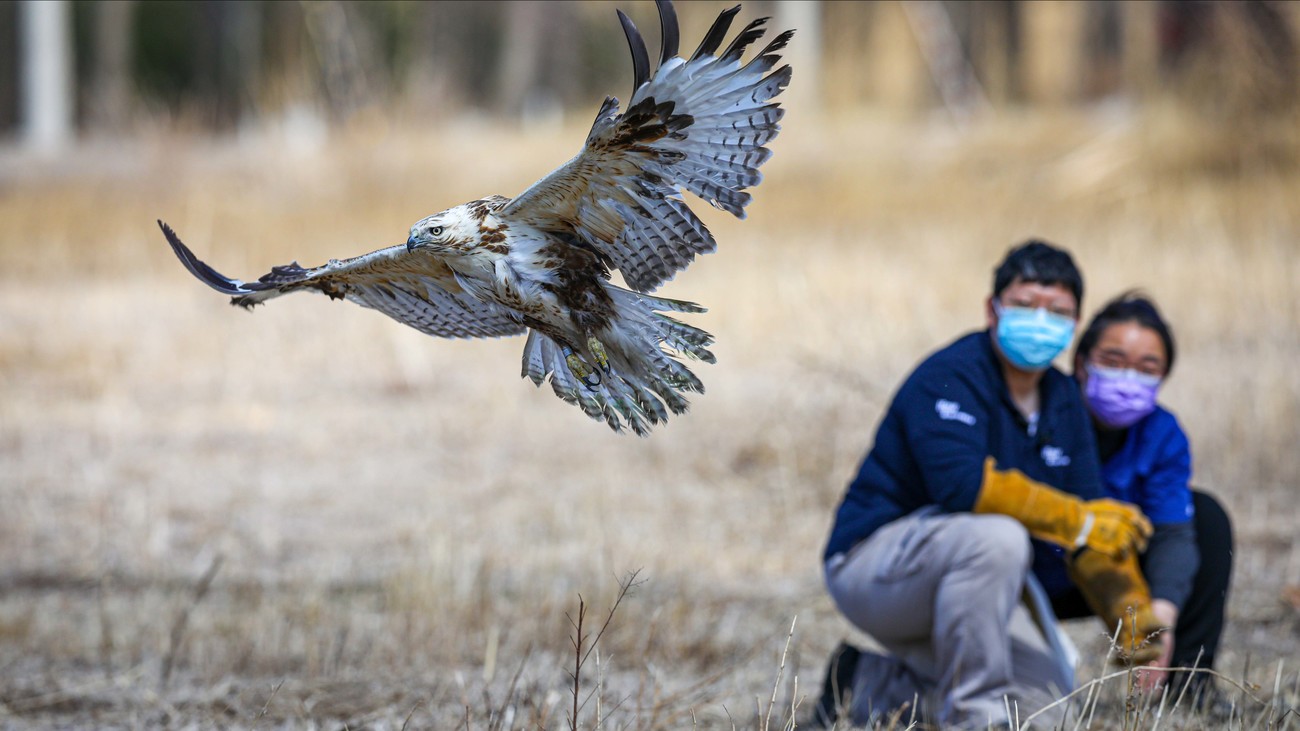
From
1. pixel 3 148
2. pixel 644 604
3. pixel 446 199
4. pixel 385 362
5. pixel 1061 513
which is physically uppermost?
pixel 3 148

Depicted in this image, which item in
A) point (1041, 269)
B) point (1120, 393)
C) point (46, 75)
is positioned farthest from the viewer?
point (46, 75)

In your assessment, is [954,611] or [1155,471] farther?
[1155,471]

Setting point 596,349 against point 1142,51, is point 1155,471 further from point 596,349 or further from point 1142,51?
point 1142,51

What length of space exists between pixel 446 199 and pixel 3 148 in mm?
10153

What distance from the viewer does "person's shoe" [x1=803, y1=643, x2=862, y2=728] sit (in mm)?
3697

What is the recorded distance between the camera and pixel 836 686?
145 inches

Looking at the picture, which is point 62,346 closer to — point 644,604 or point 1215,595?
point 644,604

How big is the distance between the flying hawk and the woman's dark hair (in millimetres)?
1247

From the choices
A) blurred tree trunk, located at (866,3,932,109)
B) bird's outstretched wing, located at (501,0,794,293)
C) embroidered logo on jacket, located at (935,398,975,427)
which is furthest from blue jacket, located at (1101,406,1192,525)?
blurred tree trunk, located at (866,3,932,109)

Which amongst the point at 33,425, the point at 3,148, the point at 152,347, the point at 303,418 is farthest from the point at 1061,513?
the point at 3,148

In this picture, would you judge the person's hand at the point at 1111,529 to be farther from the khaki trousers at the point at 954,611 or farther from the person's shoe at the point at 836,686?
the person's shoe at the point at 836,686

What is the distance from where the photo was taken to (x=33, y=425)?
25.5 feet

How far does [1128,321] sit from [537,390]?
531 cm

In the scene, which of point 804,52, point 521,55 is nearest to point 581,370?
point 804,52
